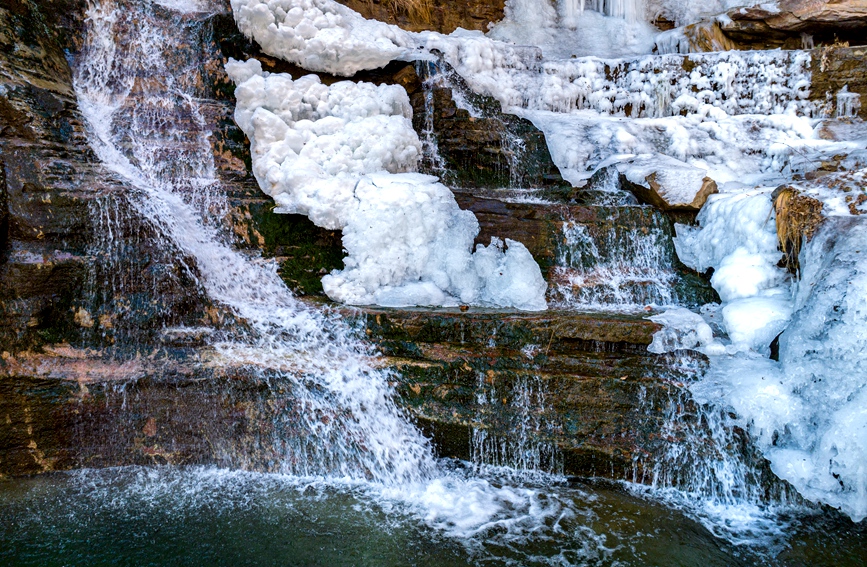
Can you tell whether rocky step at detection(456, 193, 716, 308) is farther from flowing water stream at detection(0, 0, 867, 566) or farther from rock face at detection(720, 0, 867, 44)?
rock face at detection(720, 0, 867, 44)

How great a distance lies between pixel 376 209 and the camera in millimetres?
5859

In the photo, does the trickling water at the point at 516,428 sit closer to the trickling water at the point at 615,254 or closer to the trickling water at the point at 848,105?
the trickling water at the point at 615,254

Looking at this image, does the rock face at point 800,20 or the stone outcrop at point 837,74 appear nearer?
the stone outcrop at point 837,74

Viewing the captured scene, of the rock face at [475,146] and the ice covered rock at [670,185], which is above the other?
the rock face at [475,146]

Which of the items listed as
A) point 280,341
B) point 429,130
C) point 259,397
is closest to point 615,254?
point 429,130

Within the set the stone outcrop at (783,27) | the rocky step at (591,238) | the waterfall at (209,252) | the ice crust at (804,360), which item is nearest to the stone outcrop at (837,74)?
the stone outcrop at (783,27)

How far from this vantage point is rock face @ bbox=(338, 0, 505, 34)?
997 cm

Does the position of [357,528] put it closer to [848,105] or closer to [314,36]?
[314,36]

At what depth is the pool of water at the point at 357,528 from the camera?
3521 millimetres

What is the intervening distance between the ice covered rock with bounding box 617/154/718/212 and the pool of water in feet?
10.9

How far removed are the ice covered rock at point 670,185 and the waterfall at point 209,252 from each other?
3751mm

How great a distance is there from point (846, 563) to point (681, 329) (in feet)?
6.04

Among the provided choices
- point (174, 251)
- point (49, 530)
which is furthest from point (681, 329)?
point (49, 530)

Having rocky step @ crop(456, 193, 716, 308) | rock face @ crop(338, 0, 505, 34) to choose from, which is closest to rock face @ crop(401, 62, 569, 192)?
rocky step @ crop(456, 193, 716, 308)
